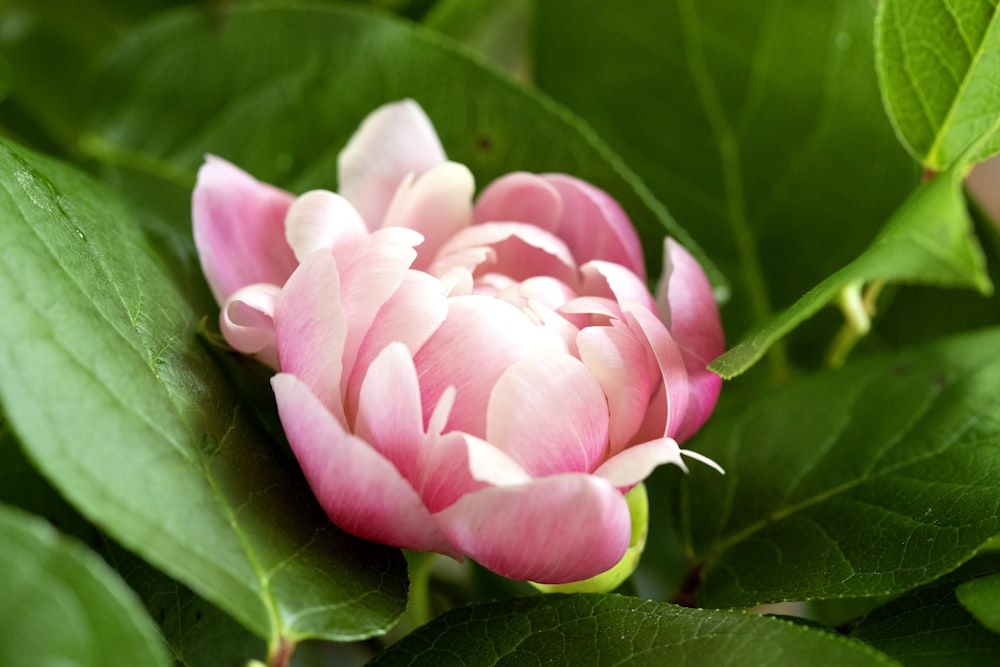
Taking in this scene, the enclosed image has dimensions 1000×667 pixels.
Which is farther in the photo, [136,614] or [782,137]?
[782,137]

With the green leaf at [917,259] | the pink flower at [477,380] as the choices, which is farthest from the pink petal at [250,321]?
Result: the green leaf at [917,259]

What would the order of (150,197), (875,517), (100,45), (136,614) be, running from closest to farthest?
(136,614), (875,517), (150,197), (100,45)

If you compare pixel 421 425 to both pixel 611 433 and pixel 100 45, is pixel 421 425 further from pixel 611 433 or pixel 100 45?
pixel 100 45

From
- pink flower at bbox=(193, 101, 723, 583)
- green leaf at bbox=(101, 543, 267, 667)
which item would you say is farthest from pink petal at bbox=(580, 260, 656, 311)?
green leaf at bbox=(101, 543, 267, 667)

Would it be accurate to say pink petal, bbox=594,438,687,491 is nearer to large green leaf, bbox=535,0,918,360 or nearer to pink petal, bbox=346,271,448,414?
pink petal, bbox=346,271,448,414

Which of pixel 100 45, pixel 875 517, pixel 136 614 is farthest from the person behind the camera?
pixel 100 45

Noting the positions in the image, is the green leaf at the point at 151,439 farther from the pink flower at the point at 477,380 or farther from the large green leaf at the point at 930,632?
the large green leaf at the point at 930,632

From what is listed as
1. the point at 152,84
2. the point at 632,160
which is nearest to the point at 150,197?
the point at 152,84
